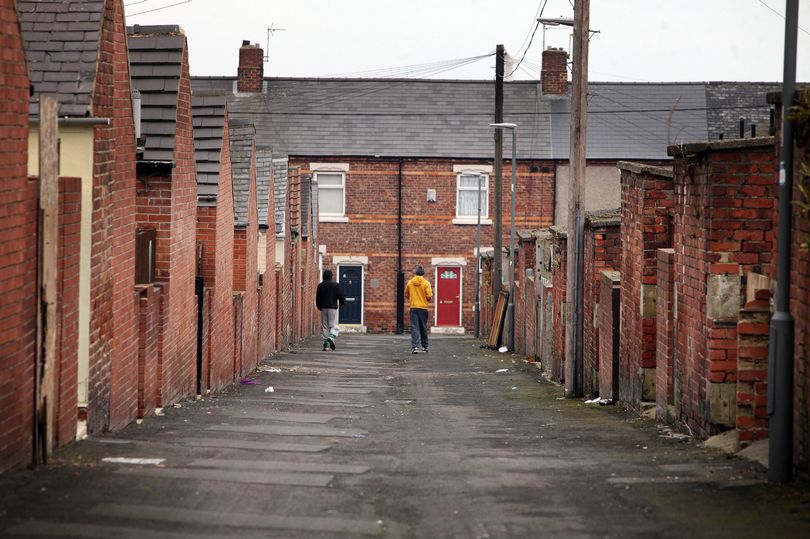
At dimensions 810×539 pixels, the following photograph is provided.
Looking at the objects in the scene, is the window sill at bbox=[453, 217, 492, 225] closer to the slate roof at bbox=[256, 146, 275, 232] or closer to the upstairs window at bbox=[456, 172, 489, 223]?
the upstairs window at bbox=[456, 172, 489, 223]

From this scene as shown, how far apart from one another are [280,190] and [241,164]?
10193mm

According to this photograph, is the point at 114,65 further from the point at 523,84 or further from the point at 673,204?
the point at 523,84

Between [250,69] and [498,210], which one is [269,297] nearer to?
[498,210]

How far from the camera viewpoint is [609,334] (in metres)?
16.1

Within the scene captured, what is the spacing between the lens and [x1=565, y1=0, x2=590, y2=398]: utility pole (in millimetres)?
17344

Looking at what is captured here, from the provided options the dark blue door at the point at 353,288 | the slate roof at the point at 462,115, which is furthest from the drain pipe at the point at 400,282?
the slate roof at the point at 462,115

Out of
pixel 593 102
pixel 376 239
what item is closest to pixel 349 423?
pixel 376 239

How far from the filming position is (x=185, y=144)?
51.5ft

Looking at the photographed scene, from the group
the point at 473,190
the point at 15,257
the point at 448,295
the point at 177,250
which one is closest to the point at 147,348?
the point at 177,250

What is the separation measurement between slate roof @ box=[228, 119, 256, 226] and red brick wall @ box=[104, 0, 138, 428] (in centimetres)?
889

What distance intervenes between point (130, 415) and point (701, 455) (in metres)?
5.96

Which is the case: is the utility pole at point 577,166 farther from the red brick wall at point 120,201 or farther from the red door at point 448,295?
the red door at point 448,295

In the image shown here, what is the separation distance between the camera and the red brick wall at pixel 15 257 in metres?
8.16

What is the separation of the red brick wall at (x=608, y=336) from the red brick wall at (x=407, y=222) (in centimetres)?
3147
